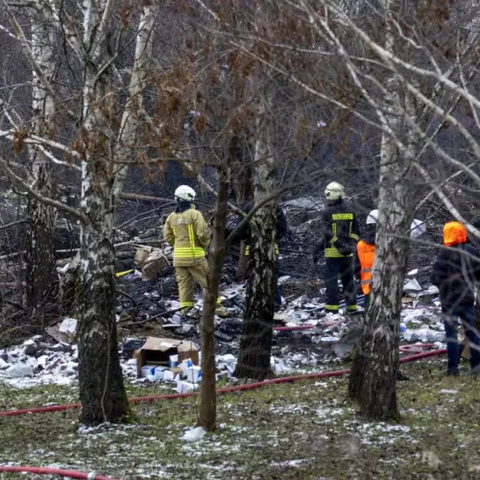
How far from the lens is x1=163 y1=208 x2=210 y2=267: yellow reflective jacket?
14.4 m

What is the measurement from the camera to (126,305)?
15.0 m

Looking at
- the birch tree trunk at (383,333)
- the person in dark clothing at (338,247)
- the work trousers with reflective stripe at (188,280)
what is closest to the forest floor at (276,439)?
the birch tree trunk at (383,333)

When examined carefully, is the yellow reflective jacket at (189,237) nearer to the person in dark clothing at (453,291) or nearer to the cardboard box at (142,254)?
the cardboard box at (142,254)

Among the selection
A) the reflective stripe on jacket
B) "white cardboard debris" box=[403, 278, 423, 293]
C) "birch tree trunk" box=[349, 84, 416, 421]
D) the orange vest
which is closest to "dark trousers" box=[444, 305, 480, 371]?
"birch tree trunk" box=[349, 84, 416, 421]

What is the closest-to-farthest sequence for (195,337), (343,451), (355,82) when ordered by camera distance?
(355,82)
(343,451)
(195,337)

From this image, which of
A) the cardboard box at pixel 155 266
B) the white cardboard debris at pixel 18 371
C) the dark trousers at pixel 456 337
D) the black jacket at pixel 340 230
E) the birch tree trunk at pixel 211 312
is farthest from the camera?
the cardboard box at pixel 155 266

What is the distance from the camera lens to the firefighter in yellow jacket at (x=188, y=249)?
47.2ft

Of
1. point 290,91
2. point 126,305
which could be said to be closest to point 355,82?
point 290,91

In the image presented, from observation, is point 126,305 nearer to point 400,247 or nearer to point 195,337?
point 195,337

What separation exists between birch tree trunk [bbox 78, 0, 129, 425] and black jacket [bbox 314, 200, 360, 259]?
19.2 feet

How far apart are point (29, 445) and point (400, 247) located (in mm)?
3638

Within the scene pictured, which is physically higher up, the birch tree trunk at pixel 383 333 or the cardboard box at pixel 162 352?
the birch tree trunk at pixel 383 333

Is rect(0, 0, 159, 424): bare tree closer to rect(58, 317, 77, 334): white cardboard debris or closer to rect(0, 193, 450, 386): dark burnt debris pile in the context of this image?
rect(0, 193, 450, 386): dark burnt debris pile

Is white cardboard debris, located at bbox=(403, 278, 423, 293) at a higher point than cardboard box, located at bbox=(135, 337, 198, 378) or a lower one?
higher
